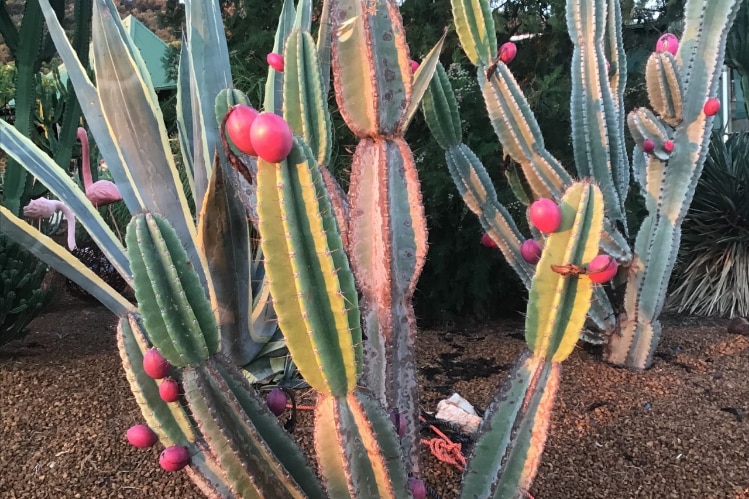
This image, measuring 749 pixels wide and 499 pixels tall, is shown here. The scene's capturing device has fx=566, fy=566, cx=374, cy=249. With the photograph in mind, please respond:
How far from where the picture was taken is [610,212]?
2869 millimetres

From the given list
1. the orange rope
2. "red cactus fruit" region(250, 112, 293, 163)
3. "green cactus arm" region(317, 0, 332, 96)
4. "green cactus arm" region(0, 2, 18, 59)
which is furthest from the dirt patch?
"green cactus arm" region(0, 2, 18, 59)

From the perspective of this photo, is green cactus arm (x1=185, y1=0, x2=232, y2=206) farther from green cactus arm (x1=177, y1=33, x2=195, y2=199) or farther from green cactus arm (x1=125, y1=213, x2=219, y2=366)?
green cactus arm (x1=125, y1=213, x2=219, y2=366)

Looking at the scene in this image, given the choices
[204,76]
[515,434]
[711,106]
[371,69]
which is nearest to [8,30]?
[204,76]

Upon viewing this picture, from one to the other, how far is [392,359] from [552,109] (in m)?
3.05

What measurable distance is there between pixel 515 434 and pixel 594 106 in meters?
2.09

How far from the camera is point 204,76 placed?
8.29ft

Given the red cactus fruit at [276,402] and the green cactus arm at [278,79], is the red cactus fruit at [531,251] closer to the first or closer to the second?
the red cactus fruit at [276,402]

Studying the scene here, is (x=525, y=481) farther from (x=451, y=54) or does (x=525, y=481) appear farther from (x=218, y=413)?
(x=451, y=54)

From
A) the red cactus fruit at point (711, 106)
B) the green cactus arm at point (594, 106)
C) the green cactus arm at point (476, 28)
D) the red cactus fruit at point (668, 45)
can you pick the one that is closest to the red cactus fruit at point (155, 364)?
the green cactus arm at point (476, 28)

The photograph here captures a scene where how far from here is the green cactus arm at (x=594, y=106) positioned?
286 cm

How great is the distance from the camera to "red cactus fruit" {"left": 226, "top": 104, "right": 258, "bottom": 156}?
971 mm

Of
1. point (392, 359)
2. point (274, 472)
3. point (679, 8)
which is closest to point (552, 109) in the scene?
point (679, 8)

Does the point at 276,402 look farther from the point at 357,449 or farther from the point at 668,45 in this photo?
the point at 668,45

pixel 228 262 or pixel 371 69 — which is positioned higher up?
pixel 371 69
